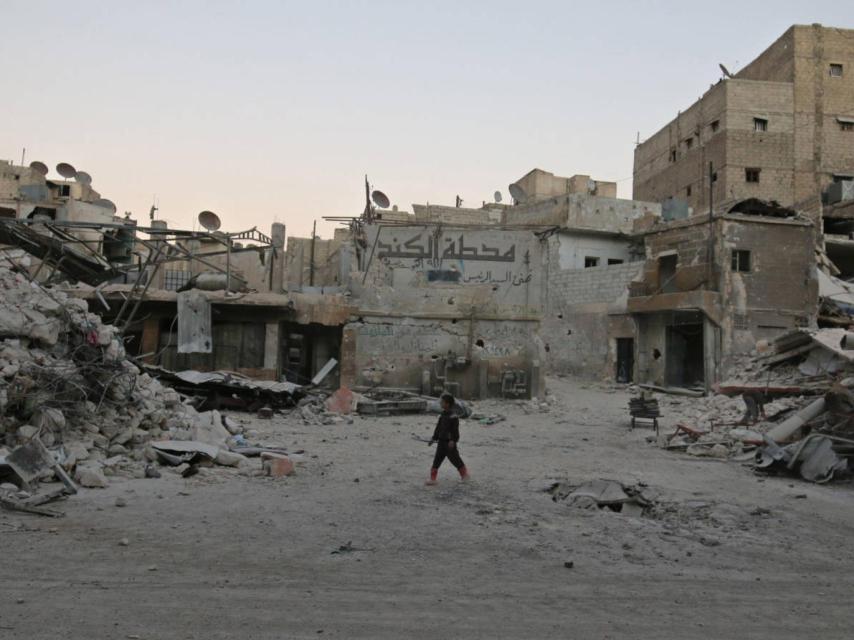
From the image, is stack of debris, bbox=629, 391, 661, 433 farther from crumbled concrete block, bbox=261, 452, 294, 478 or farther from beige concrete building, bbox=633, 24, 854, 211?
beige concrete building, bbox=633, 24, 854, 211

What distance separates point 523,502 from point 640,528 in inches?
48.9

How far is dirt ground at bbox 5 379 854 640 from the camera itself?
126 inches

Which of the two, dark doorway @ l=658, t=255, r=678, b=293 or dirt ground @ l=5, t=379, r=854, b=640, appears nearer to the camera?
dirt ground @ l=5, t=379, r=854, b=640

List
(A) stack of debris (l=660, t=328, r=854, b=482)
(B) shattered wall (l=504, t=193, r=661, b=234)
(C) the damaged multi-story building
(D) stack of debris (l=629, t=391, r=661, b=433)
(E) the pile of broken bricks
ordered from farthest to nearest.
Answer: (B) shattered wall (l=504, t=193, r=661, b=234) < (C) the damaged multi-story building < (D) stack of debris (l=629, t=391, r=661, b=433) < (A) stack of debris (l=660, t=328, r=854, b=482) < (E) the pile of broken bricks

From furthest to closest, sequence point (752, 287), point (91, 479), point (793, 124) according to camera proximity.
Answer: point (793, 124)
point (752, 287)
point (91, 479)

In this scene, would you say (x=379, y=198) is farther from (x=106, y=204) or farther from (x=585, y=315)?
(x=106, y=204)

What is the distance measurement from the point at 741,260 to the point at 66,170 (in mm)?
A: 36003

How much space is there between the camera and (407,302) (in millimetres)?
17203

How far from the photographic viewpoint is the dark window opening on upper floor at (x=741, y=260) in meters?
21.0

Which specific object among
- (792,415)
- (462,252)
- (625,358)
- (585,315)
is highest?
(462,252)

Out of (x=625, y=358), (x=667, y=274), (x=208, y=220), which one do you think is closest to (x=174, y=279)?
(x=208, y=220)

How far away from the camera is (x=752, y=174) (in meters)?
34.0

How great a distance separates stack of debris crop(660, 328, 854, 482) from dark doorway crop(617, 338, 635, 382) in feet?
31.1

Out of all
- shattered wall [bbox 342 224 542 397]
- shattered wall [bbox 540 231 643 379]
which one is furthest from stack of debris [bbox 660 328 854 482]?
shattered wall [bbox 540 231 643 379]
